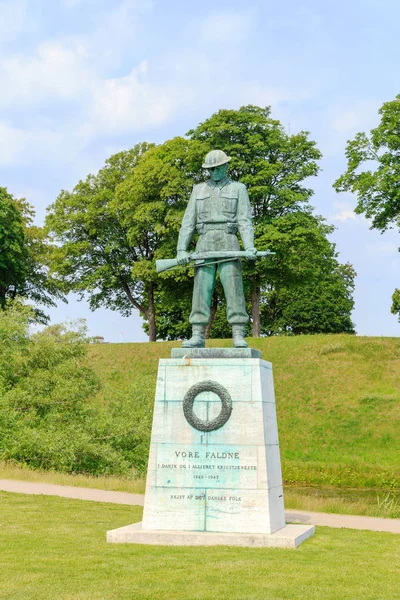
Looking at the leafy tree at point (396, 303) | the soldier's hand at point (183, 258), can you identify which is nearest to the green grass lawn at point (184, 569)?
the soldier's hand at point (183, 258)

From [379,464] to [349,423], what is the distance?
3789 millimetres

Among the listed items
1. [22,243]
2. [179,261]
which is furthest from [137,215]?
[179,261]

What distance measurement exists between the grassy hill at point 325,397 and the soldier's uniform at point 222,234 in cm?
1164

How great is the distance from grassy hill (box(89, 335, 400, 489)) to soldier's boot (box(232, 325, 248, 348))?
11514mm

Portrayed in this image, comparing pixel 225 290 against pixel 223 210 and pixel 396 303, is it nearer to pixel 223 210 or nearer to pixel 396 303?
pixel 223 210

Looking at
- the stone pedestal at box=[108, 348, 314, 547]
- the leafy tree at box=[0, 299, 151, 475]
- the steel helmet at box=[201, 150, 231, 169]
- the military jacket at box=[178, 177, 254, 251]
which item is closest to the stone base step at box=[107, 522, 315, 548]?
the stone pedestal at box=[108, 348, 314, 547]

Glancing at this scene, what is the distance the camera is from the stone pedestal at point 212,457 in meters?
11.3

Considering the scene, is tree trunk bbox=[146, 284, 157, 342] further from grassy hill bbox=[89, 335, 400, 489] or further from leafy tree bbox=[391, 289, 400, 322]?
leafy tree bbox=[391, 289, 400, 322]

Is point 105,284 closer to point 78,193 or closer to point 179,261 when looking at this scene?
point 78,193

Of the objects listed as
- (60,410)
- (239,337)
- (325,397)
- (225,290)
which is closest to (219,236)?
(225,290)

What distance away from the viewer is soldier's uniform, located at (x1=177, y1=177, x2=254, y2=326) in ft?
41.4

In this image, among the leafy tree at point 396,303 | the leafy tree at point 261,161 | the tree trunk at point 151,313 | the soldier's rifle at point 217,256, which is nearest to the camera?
the soldier's rifle at point 217,256

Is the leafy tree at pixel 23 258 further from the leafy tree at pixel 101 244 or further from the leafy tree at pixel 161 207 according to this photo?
the leafy tree at pixel 161 207

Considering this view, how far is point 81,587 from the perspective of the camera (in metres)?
8.12
